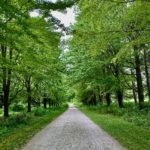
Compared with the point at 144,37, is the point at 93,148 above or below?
below

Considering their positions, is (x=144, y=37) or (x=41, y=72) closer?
(x=144, y=37)

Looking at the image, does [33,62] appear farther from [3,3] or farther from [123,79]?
[123,79]

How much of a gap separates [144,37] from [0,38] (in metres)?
6.22

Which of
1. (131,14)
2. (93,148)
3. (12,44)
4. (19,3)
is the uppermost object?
(19,3)

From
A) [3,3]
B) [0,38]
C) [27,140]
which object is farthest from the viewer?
[27,140]

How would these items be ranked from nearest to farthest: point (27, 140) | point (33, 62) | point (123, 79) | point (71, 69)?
point (27, 140) < point (33, 62) < point (123, 79) < point (71, 69)

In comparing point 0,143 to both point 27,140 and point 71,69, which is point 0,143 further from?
point 71,69

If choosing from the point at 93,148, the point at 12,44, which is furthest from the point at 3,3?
the point at 93,148

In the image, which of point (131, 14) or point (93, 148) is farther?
point (131, 14)

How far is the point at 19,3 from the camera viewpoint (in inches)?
487

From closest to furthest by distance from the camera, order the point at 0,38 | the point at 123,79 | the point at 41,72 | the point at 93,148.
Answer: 1. the point at 93,148
2. the point at 0,38
3. the point at 41,72
4. the point at 123,79

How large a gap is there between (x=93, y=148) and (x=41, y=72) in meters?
15.1

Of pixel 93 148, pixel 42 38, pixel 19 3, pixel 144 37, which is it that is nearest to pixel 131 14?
pixel 144 37

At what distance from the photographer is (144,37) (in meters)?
11.7
